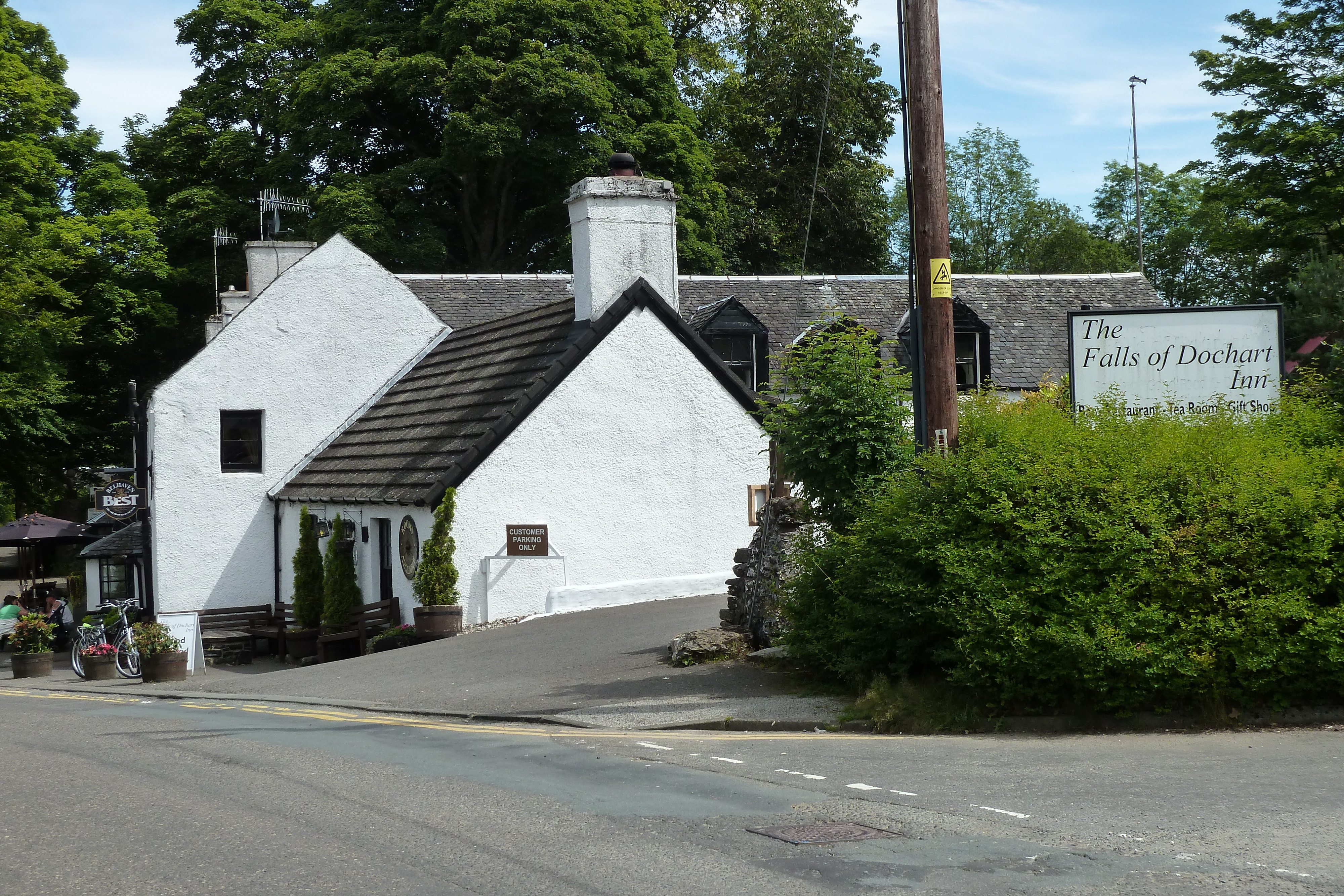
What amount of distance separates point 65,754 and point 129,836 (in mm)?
4718

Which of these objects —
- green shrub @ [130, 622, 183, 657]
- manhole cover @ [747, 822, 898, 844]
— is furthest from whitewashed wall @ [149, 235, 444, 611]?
manhole cover @ [747, 822, 898, 844]

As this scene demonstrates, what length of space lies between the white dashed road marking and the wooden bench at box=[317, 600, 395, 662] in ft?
50.0

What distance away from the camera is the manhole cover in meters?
7.54

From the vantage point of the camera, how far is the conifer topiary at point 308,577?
25.2 meters

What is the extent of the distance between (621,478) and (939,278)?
35.2 feet

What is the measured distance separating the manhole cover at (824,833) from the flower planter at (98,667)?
20.1 meters

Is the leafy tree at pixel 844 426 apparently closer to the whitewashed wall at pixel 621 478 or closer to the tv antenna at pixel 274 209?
the whitewashed wall at pixel 621 478

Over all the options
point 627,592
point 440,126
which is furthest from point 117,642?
point 440,126

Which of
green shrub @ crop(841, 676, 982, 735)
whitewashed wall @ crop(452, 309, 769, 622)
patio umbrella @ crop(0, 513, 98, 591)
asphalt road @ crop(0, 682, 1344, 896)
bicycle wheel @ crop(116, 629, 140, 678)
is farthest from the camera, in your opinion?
patio umbrella @ crop(0, 513, 98, 591)

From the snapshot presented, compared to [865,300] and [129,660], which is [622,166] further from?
[865,300]

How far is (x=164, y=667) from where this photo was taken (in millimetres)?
22359

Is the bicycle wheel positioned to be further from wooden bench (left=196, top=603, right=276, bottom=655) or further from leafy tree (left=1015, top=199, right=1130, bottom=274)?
leafy tree (left=1015, top=199, right=1130, bottom=274)

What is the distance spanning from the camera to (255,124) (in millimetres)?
47875

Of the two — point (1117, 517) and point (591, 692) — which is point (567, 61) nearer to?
point (591, 692)
